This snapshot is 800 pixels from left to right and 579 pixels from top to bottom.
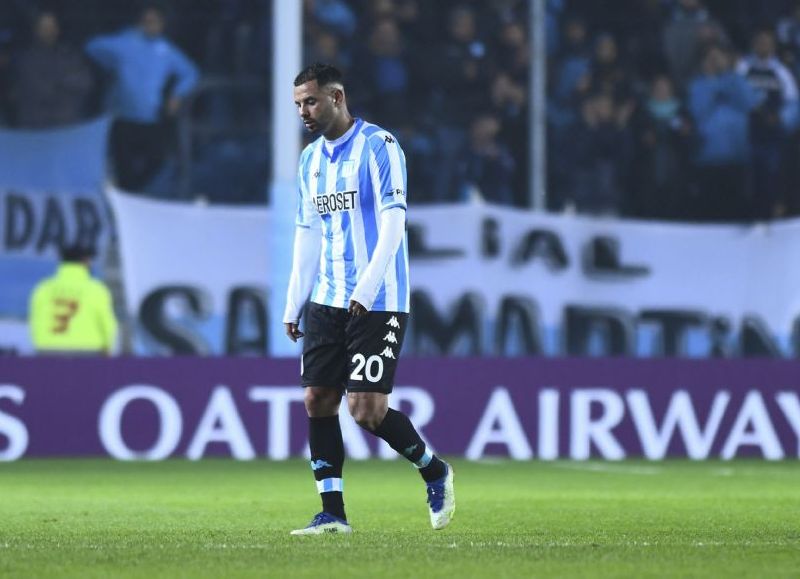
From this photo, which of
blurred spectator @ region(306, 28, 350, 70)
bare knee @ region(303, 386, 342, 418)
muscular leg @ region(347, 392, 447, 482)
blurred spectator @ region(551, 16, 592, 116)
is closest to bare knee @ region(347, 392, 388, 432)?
muscular leg @ region(347, 392, 447, 482)

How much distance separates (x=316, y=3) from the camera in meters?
17.5

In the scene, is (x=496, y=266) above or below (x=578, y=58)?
below

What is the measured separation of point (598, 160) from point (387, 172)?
30.6 feet

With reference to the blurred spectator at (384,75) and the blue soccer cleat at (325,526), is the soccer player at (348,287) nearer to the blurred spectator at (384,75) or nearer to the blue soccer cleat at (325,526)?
the blue soccer cleat at (325,526)

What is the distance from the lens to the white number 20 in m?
7.62

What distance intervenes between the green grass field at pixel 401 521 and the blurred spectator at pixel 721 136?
4125 mm

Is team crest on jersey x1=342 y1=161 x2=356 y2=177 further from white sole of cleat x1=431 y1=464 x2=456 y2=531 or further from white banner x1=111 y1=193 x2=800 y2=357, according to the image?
white banner x1=111 y1=193 x2=800 y2=357

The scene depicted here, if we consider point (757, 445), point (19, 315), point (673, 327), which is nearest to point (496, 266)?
point (673, 327)

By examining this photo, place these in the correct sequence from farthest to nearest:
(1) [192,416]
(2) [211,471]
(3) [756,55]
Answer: (3) [756,55] < (1) [192,416] < (2) [211,471]

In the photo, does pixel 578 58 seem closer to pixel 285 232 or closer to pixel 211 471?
pixel 285 232

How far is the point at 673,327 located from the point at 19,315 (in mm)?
5162

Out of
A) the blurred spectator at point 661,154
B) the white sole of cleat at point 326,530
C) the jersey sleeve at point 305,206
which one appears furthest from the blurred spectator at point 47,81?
the white sole of cleat at point 326,530

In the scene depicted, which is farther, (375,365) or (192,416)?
(192,416)

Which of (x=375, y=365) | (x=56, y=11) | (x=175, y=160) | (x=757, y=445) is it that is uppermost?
(x=56, y=11)
